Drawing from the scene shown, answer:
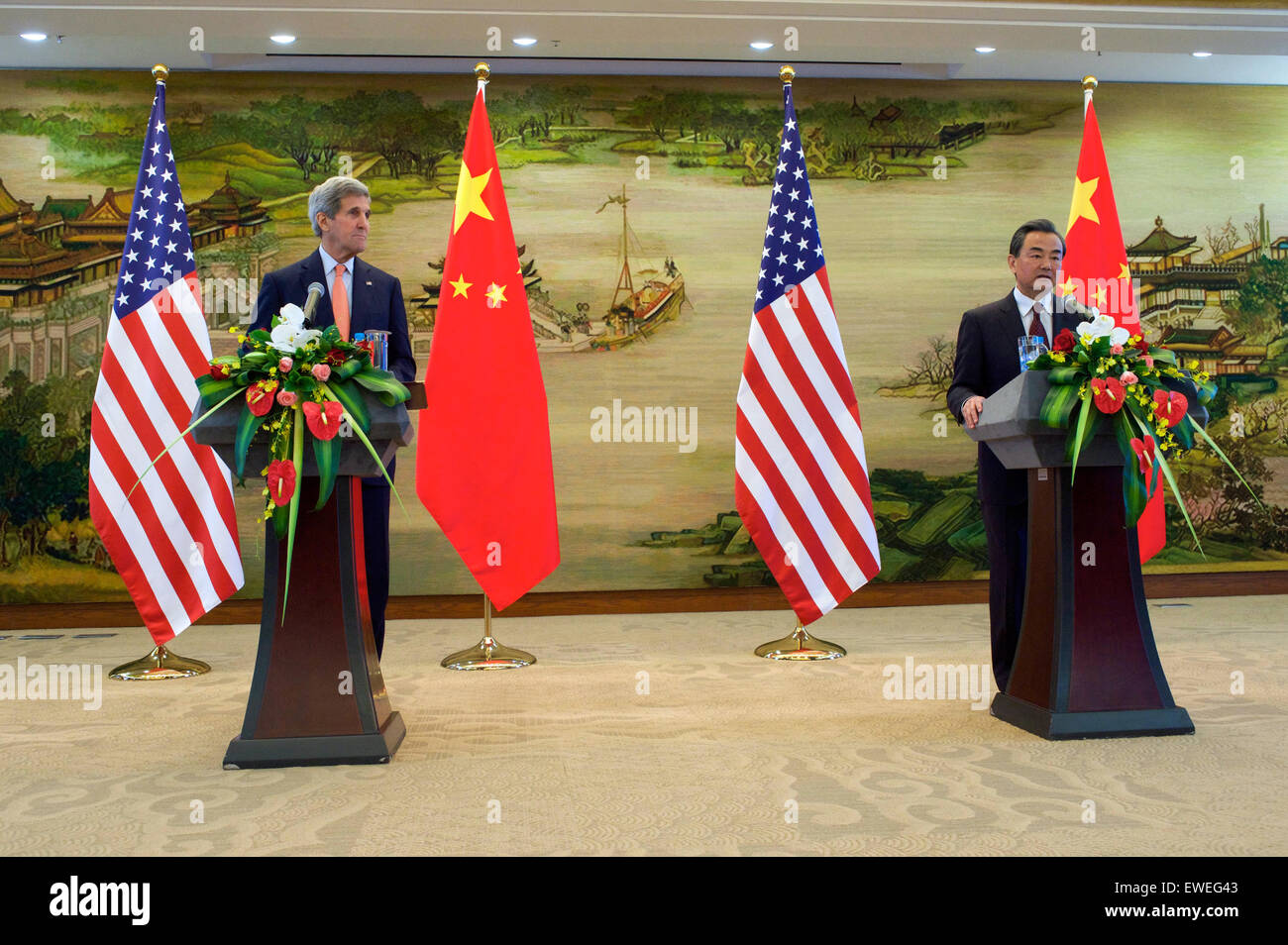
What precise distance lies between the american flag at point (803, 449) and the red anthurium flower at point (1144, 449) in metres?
2.10

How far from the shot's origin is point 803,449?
563 cm

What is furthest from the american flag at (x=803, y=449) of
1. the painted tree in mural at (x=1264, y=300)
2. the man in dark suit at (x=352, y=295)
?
the painted tree in mural at (x=1264, y=300)

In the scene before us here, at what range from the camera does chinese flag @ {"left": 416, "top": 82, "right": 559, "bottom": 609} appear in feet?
17.1

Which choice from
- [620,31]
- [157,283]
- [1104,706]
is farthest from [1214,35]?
[157,283]

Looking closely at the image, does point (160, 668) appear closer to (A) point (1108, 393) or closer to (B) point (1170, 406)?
(A) point (1108, 393)

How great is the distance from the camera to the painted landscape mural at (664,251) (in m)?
7.16

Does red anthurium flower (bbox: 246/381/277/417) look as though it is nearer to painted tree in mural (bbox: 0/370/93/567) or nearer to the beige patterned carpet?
the beige patterned carpet

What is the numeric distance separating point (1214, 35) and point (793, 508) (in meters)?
4.21

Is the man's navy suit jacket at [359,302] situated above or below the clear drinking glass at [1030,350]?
above

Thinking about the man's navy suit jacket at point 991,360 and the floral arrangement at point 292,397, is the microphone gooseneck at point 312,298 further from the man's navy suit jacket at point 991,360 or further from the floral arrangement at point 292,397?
the man's navy suit jacket at point 991,360

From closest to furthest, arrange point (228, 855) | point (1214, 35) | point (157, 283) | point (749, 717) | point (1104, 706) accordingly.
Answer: point (228, 855)
point (1104, 706)
point (749, 717)
point (157, 283)
point (1214, 35)

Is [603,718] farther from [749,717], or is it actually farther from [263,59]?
[263,59]

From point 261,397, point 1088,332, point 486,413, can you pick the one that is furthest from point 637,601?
point 261,397
